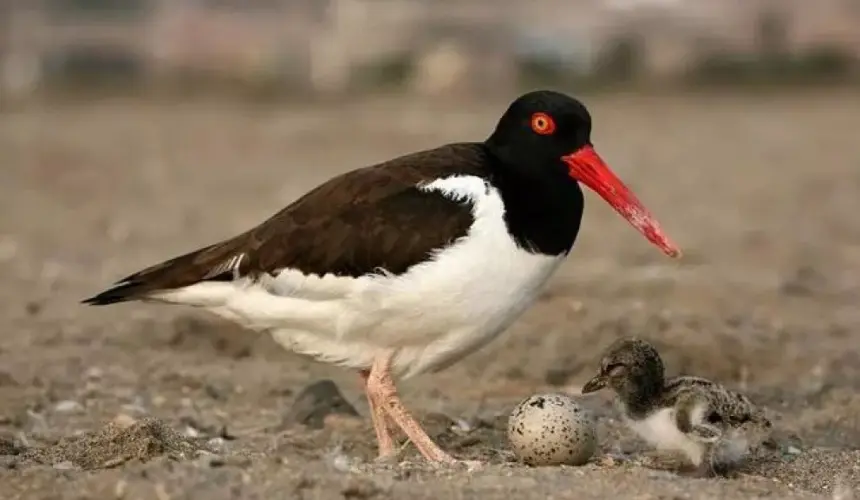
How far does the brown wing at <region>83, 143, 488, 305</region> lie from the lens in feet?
19.4

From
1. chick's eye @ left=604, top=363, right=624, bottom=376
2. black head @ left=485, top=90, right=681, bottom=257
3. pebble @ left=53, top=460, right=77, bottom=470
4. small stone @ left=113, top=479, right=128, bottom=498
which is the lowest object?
pebble @ left=53, top=460, right=77, bottom=470

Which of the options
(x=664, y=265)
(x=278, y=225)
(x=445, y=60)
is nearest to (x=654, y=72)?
(x=445, y=60)

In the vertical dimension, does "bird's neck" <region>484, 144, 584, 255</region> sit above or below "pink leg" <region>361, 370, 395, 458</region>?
above

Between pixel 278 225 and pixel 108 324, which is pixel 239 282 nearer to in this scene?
pixel 278 225

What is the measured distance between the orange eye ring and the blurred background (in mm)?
26056

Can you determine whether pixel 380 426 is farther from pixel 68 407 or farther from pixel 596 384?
pixel 68 407

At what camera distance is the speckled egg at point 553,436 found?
18.4 feet

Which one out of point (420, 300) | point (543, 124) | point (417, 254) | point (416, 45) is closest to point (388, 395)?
point (420, 300)

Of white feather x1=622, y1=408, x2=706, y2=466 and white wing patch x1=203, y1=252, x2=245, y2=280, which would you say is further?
white wing patch x1=203, y1=252, x2=245, y2=280

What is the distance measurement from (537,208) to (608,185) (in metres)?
0.37

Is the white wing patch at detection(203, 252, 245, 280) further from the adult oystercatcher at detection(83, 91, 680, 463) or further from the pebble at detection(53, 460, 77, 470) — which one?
the pebble at detection(53, 460, 77, 470)

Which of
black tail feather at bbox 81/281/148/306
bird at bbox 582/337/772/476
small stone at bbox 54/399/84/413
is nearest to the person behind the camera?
bird at bbox 582/337/772/476

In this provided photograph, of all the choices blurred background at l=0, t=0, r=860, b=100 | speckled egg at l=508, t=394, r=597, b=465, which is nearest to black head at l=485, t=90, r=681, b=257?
speckled egg at l=508, t=394, r=597, b=465

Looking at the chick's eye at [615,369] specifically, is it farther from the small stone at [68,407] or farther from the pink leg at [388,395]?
the small stone at [68,407]
